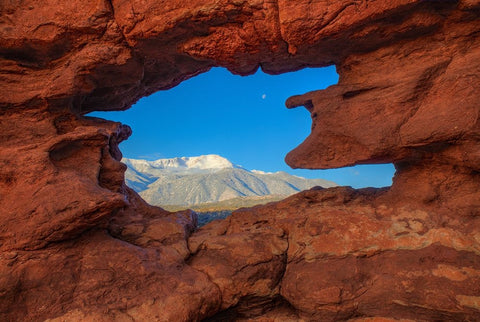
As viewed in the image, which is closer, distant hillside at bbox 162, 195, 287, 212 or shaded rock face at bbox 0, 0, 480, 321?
shaded rock face at bbox 0, 0, 480, 321

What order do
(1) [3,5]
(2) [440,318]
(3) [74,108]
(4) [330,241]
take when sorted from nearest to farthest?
1. (2) [440,318]
2. (4) [330,241]
3. (1) [3,5]
4. (3) [74,108]

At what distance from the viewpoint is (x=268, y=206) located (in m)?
10.8

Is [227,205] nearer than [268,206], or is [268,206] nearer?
[268,206]

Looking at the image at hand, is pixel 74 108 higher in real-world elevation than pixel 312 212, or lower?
higher

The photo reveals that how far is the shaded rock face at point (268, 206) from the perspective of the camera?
22.5 feet

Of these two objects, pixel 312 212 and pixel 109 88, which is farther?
pixel 109 88

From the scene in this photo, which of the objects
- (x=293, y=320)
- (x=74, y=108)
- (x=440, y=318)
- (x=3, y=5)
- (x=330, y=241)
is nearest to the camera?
(x=440, y=318)

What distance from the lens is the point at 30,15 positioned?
9070 mm

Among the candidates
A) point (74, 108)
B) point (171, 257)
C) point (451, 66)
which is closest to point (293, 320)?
point (171, 257)

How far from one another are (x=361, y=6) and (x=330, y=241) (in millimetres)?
7261

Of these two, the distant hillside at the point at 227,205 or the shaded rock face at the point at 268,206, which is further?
the distant hillside at the point at 227,205

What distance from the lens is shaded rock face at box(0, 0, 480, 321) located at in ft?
22.5

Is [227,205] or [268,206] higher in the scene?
[227,205]

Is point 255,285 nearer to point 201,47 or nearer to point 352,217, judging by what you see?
point 352,217
